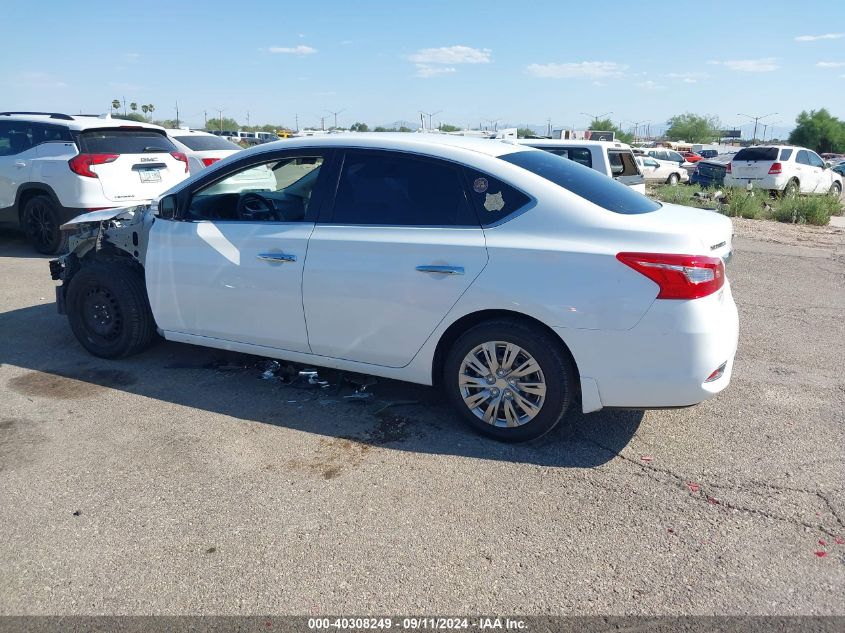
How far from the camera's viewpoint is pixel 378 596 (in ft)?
9.36

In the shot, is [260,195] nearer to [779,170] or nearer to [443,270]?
[443,270]

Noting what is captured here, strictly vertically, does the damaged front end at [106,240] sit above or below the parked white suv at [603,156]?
below

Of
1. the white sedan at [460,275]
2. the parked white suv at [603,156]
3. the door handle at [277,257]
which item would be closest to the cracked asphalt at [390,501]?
the white sedan at [460,275]

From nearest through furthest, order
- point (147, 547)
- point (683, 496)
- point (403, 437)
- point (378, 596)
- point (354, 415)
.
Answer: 1. point (378, 596)
2. point (147, 547)
3. point (683, 496)
4. point (403, 437)
5. point (354, 415)

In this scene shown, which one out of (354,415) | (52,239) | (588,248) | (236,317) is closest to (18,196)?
(52,239)

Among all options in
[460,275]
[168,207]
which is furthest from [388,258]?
[168,207]

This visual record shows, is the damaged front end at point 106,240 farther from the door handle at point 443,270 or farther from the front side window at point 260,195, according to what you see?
the door handle at point 443,270

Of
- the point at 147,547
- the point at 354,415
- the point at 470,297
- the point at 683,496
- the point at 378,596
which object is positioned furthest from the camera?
the point at 354,415

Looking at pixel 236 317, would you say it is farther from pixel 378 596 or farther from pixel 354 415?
pixel 378 596

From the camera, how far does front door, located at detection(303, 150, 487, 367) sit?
13.4ft

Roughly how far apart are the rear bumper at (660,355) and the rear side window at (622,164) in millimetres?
7761

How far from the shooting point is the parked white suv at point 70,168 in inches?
357

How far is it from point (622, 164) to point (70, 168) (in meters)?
8.18

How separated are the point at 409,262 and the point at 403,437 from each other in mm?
1060
